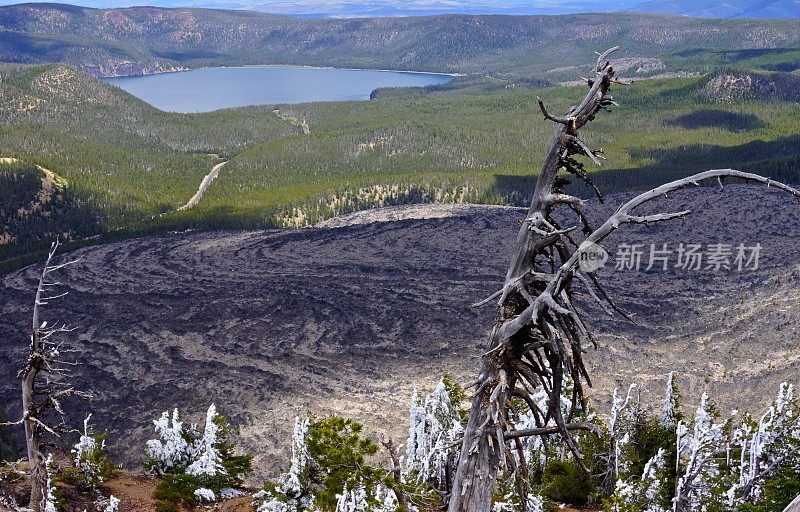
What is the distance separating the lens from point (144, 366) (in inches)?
2170

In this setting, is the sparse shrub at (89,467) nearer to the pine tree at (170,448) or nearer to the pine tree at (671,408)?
the pine tree at (170,448)

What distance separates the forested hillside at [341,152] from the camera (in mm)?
118875

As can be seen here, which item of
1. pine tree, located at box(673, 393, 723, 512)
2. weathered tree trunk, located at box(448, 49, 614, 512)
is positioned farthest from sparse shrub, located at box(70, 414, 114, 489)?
weathered tree trunk, located at box(448, 49, 614, 512)

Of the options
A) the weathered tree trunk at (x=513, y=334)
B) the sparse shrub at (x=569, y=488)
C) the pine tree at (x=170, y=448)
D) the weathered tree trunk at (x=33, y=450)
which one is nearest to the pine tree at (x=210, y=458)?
the pine tree at (x=170, y=448)

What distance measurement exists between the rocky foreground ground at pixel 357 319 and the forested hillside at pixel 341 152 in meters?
28.5

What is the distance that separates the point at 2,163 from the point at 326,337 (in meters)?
96.1

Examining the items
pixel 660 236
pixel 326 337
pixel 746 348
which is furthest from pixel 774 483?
pixel 660 236

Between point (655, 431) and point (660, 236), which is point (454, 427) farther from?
point (660, 236)

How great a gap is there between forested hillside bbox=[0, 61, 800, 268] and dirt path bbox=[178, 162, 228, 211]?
1.16m

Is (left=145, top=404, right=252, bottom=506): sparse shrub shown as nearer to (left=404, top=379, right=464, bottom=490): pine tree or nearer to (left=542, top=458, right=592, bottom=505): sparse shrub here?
(left=404, top=379, right=464, bottom=490): pine tree

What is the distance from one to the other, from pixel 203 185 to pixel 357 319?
3584 inches

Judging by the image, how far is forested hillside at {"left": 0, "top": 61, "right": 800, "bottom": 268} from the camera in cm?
11888

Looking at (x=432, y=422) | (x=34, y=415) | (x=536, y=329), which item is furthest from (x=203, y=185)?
(x=536, y=329)

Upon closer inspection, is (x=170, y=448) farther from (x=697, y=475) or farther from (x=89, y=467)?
(x=697, y=475)
